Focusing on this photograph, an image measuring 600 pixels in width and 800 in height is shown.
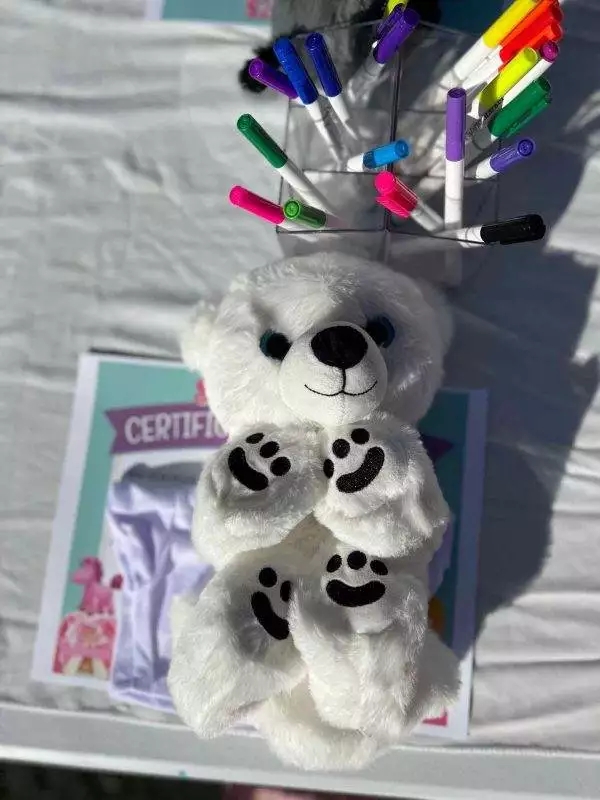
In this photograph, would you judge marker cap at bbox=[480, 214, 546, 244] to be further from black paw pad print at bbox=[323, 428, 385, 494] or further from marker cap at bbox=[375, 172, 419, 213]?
black paw pad print at bbox=[323, 428, 385, 494]

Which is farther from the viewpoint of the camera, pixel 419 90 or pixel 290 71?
pixel 419 90

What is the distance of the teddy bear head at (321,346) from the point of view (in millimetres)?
363

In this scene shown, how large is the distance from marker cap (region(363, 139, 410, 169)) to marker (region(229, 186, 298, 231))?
0.07 m

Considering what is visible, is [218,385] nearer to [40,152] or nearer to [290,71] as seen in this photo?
[290,71]

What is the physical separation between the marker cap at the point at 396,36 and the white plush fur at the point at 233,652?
331mm

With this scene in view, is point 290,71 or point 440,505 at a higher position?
point 290,71

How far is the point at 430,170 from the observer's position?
1.72 ft

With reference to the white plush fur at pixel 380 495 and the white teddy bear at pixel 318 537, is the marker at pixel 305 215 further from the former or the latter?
the white plush fur at pixel 380 495

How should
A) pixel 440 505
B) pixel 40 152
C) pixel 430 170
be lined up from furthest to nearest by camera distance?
pixel 40 152
pixel 430 170
pixel 440 505

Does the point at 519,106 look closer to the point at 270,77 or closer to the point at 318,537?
the point at 270,77

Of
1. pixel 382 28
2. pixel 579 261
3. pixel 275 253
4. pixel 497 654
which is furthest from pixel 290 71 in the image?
pixel 497 654

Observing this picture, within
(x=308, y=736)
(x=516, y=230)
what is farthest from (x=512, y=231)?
(x=308, y=736)

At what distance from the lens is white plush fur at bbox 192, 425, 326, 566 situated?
0.38 m

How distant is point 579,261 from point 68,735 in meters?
0.57
